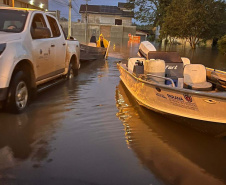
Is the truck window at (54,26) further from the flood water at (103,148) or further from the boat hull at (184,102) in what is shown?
the boat hull at (184,102)

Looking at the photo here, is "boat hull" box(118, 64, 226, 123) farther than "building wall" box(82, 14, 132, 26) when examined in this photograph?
No

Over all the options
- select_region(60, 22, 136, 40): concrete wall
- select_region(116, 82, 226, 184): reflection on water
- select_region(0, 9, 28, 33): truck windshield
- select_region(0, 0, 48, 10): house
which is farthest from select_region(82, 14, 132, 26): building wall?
select_region(116, 82, 226, 184): reflection on water

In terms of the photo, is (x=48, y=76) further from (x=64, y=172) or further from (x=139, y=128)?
(x=64, y=172)

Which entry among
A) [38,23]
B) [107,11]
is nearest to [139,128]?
[38,23]

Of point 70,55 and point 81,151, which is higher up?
point 70,55

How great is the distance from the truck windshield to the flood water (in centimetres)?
178

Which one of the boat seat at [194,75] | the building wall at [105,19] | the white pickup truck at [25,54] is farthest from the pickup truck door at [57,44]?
the building wall at [105,19]

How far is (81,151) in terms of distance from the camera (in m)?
3.81

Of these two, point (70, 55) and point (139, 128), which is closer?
point (139, 128)

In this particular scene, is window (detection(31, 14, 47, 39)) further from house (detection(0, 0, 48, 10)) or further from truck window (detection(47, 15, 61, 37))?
house (detection(0, 0, 48, 10))

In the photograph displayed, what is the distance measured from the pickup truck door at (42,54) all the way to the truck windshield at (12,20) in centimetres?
25

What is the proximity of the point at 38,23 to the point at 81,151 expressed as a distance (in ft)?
13.0

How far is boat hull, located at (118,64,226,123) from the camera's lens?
4195mm

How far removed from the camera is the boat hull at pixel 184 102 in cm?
420
